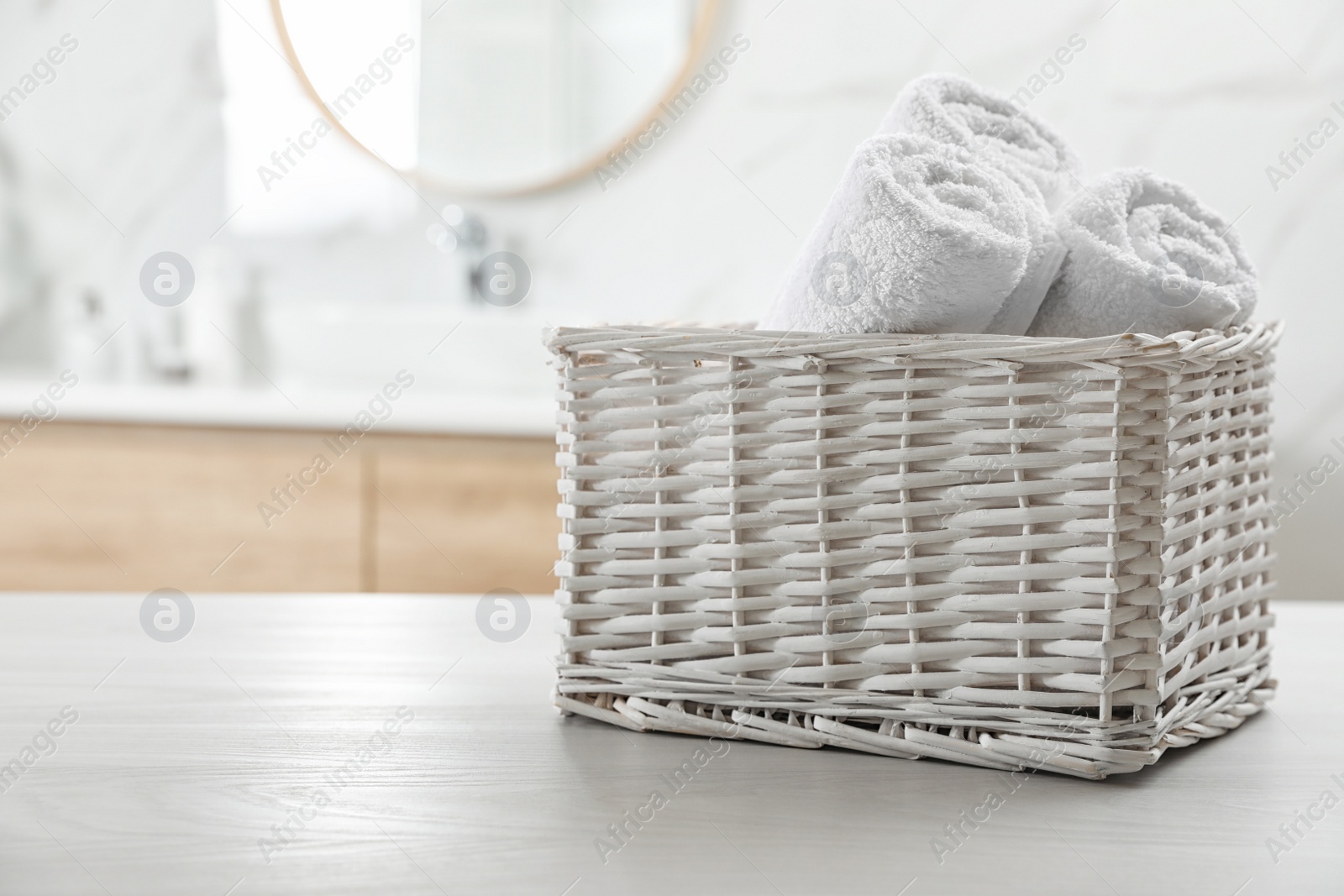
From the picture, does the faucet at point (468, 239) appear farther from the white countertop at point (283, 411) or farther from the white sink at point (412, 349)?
the white countertop at point (283, 411)

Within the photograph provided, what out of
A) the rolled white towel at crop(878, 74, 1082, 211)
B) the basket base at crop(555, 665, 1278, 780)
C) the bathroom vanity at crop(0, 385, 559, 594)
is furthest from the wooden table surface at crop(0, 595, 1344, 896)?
the bathroom vanity at crop(0, 385, 559, 594)

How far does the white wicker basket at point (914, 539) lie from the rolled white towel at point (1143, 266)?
0.08 ft

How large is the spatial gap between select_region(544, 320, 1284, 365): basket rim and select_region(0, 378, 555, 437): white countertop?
0.88 metres

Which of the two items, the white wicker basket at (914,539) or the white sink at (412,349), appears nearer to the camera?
the white wicker basket at (914,539)

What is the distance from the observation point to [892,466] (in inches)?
18.8

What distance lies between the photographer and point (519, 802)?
1.40 feet

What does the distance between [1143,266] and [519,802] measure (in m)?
0.34

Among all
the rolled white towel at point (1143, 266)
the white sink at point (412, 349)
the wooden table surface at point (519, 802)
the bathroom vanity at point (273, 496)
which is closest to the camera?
the wooden table surface at point (519, 802)

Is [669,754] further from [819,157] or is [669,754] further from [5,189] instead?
[5,189]

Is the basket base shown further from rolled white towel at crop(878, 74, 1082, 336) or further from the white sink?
the white sink

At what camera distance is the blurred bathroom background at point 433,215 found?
1.45 metres

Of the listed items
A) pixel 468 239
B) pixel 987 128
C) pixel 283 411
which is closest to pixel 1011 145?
pixel 987 128

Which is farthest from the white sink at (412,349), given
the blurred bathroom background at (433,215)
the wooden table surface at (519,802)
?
the wooden table surface at (519,802)

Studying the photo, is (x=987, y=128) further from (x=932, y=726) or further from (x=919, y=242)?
(x=932, y=726)
